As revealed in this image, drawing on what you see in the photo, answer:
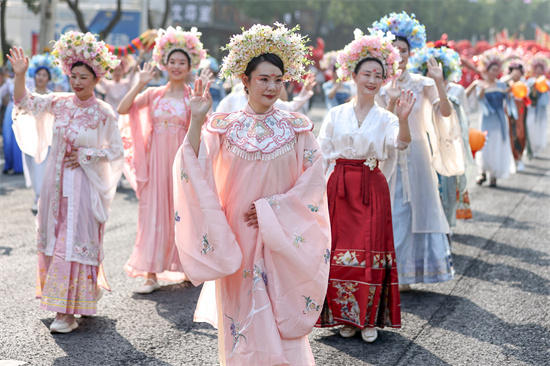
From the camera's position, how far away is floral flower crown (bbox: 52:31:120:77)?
5.71 m

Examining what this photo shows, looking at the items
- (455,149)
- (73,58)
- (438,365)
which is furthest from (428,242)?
(73,58)

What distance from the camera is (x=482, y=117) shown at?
13.6 meters

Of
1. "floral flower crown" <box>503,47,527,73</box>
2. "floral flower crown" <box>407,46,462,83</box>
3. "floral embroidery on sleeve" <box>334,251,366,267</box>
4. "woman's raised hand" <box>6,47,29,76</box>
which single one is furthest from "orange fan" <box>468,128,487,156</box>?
"floral flower crown" <box>503,47,527,73</box>

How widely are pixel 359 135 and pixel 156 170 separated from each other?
220 centimetres

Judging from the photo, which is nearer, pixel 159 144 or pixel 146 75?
pixel 146 75

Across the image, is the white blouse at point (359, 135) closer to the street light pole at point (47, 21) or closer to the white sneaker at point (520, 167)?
the white sneaker at point (520, 167)

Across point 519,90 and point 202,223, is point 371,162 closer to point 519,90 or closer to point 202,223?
point 202,223

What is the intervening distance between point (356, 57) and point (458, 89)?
11.1ft

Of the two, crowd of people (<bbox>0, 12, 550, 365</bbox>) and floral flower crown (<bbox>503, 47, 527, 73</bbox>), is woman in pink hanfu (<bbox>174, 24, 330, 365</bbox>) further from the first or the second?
floral flower crown (<bbox>503, 47, 527, 73</bbox>)

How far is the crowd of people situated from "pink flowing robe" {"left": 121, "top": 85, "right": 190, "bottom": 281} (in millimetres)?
13

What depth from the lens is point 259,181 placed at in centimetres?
425

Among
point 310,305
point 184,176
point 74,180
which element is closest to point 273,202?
point 184,176

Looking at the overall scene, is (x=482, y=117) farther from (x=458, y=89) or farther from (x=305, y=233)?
(x=305, y=233)

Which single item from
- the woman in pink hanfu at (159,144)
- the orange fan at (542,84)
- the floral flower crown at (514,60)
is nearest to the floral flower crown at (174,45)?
the woman in pink hanfu at (159,144)
